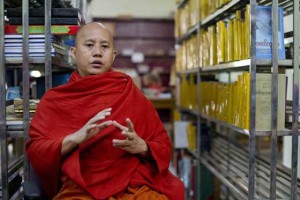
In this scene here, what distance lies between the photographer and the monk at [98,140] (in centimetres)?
149

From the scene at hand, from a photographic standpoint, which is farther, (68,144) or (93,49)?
(93,49)

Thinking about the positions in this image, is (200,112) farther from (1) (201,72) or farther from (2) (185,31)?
(2) (185,31)

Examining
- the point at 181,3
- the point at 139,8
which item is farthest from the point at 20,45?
the point at 139,8

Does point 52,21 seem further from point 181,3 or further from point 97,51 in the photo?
point 181,3

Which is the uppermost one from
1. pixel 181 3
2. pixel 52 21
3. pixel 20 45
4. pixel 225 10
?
pixel 181 3

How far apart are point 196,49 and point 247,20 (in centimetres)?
137

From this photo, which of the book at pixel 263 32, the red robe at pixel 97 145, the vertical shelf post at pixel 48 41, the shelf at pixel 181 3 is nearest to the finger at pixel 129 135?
the red robe at pixel 97 145

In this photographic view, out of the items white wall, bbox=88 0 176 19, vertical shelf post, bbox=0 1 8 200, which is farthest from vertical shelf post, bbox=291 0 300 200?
white wall, bbox=88 0 176 19

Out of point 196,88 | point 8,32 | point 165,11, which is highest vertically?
point 165,11

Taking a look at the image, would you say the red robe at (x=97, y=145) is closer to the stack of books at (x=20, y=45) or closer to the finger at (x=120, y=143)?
the finger at (x=120, y=143)

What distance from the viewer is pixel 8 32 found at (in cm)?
185

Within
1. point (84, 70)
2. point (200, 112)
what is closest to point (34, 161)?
point (84, 70)

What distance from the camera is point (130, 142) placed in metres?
1.49

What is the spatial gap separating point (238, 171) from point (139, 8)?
523 cm
